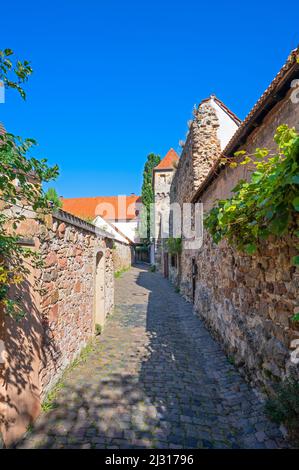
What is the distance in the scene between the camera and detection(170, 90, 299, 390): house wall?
9.12 ft

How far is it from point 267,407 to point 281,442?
0.31m

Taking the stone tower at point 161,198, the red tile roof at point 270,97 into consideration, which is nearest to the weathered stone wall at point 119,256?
the stone tower at point 161,198

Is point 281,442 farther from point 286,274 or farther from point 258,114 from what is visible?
point 258,114

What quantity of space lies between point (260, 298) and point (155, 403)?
6.63 feet

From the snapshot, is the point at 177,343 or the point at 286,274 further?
the point at 177,343

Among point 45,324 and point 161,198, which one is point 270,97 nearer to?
point 45,324

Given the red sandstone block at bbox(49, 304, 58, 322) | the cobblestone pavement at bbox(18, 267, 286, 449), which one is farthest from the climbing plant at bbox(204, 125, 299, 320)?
the red sandstone block at bbox(49, 304, 58, 322)

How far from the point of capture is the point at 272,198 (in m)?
2.20

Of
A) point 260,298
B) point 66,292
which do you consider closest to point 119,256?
point 66,292

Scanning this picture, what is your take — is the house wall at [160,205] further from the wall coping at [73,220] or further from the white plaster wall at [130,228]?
the wall coping at [73,220]

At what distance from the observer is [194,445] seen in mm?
2680

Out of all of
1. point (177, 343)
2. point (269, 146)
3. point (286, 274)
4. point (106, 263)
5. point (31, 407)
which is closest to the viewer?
point (286, 274)

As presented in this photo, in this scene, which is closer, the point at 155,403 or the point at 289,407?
the point at 289,407

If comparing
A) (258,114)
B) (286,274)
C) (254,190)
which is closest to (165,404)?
(286,274)
